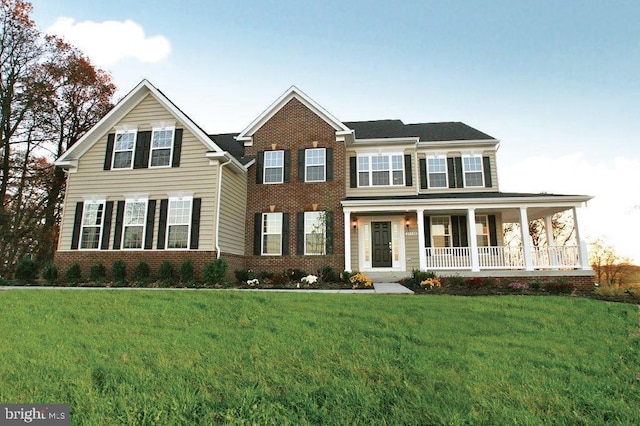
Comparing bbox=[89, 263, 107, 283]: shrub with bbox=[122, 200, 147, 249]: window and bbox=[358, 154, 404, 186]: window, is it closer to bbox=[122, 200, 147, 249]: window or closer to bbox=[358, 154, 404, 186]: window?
bbox=[122, 200, 147, 249]: window

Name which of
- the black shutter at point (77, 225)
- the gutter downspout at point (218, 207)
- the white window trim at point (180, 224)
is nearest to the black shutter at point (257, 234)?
the gutter downspout at point (218, 207)

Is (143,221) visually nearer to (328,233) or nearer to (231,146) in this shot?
(231,146)

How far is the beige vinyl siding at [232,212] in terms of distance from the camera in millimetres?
13594

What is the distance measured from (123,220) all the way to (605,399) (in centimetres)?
1496

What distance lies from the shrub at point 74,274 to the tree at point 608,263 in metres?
26.7

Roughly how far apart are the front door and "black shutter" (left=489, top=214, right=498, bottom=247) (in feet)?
15.3

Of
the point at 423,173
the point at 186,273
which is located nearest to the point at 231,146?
the point at 186,273

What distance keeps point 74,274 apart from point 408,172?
1398cm

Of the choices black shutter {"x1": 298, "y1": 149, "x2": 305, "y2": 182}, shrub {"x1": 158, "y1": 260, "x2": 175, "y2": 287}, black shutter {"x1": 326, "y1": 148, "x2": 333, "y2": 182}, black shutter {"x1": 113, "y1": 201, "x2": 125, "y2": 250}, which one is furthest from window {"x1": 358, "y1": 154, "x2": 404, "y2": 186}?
black shutter {"x1": 113, "y1": 201, "x2": 125, "y2": 250}

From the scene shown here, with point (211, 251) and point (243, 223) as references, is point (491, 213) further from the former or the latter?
point (211, 251)

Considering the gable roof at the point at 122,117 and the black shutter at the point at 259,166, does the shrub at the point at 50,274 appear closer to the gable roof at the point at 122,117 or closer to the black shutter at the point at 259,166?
the gable roof at the point at 122,117

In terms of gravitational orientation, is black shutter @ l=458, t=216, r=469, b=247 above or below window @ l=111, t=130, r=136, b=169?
below

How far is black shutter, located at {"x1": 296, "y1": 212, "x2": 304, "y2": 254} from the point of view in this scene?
1465 cm

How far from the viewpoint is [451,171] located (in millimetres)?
16375
